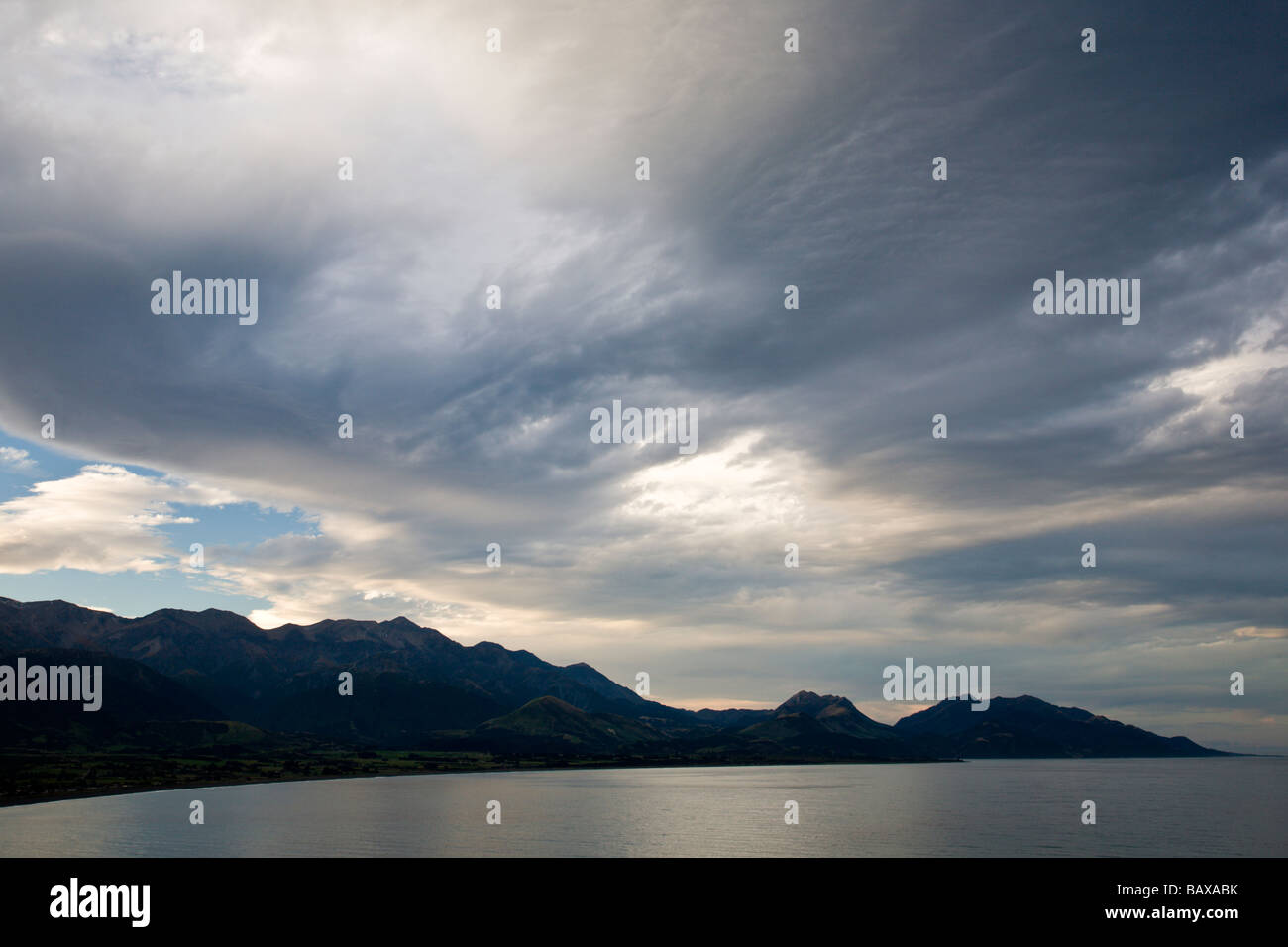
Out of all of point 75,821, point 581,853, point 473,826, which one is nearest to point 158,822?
point 75,821
